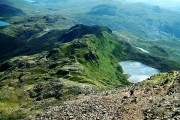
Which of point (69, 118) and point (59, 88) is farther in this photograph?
point (59, 88)

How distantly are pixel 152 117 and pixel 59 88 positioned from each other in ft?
408

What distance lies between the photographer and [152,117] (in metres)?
56.0

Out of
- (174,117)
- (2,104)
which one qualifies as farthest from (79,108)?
(2,104)

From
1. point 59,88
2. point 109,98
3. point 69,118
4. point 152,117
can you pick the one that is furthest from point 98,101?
point 59,88

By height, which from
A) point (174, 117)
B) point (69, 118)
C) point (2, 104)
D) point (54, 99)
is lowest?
point (2, 104)

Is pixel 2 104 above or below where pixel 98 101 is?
below

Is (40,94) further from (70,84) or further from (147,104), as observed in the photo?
(147,104)

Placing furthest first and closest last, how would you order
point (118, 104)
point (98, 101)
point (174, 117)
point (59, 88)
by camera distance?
point (59, 88)
point (98, 101)
point (118, 104)
point (174, 117)

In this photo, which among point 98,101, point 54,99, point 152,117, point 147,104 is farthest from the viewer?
point 54,99

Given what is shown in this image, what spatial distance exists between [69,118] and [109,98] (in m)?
16.9

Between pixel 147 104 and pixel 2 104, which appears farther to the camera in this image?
pixel 2 104

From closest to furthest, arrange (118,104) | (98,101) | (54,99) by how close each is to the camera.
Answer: (118,104) → (98,101) → (54,99)

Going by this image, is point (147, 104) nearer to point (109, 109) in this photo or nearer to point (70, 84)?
point (109, 109)

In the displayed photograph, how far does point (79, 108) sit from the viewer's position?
71.8 meters
